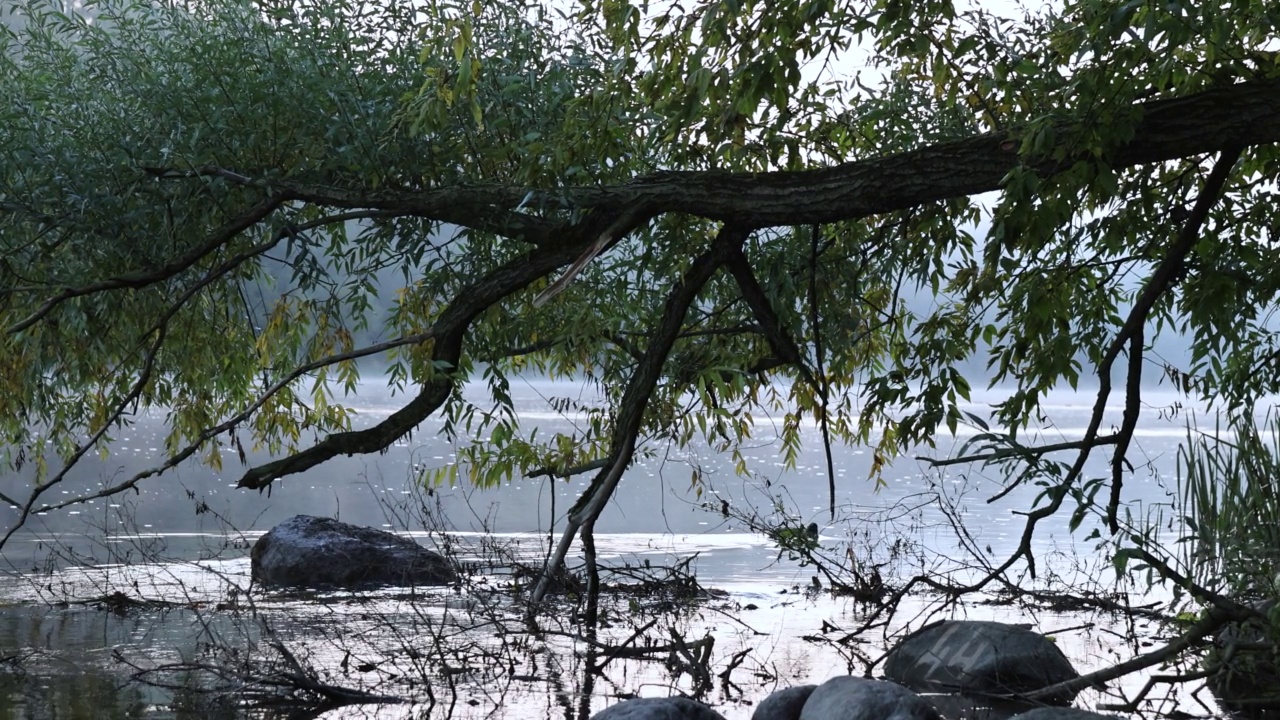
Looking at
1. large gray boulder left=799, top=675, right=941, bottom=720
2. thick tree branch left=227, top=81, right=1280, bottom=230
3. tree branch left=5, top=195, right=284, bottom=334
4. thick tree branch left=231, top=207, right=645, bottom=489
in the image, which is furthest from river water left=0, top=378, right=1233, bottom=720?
tree branch left=5, top=195, right=284, bottom=334

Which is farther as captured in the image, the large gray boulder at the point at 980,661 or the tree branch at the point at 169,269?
the large gray boulder at the point at 980,661

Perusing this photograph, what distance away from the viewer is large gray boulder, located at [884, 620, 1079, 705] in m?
6.91

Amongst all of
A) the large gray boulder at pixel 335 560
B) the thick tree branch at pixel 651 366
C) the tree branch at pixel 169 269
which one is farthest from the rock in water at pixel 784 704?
the large gray boulder at pixel 335 560

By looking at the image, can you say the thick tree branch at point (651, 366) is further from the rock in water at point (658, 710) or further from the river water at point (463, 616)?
the river water at point (463, 616)

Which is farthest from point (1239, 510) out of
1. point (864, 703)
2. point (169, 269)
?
point (169, 269)

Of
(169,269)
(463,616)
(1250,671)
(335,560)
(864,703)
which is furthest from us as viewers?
(335,560)

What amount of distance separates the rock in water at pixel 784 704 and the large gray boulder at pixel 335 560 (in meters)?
4.85

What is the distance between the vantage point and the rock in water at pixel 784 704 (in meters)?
6.08

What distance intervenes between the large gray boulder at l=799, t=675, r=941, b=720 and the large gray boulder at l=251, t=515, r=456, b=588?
17.1ft

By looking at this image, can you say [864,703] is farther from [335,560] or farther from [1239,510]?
[335,560]

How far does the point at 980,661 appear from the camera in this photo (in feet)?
23.0

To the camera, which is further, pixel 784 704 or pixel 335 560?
pixel 335 560

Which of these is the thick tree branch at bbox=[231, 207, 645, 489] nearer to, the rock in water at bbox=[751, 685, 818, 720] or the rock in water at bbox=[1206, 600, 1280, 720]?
the rock in water at bbox=[751, 685, 818, 720]

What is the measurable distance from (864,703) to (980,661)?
4.98 feet
